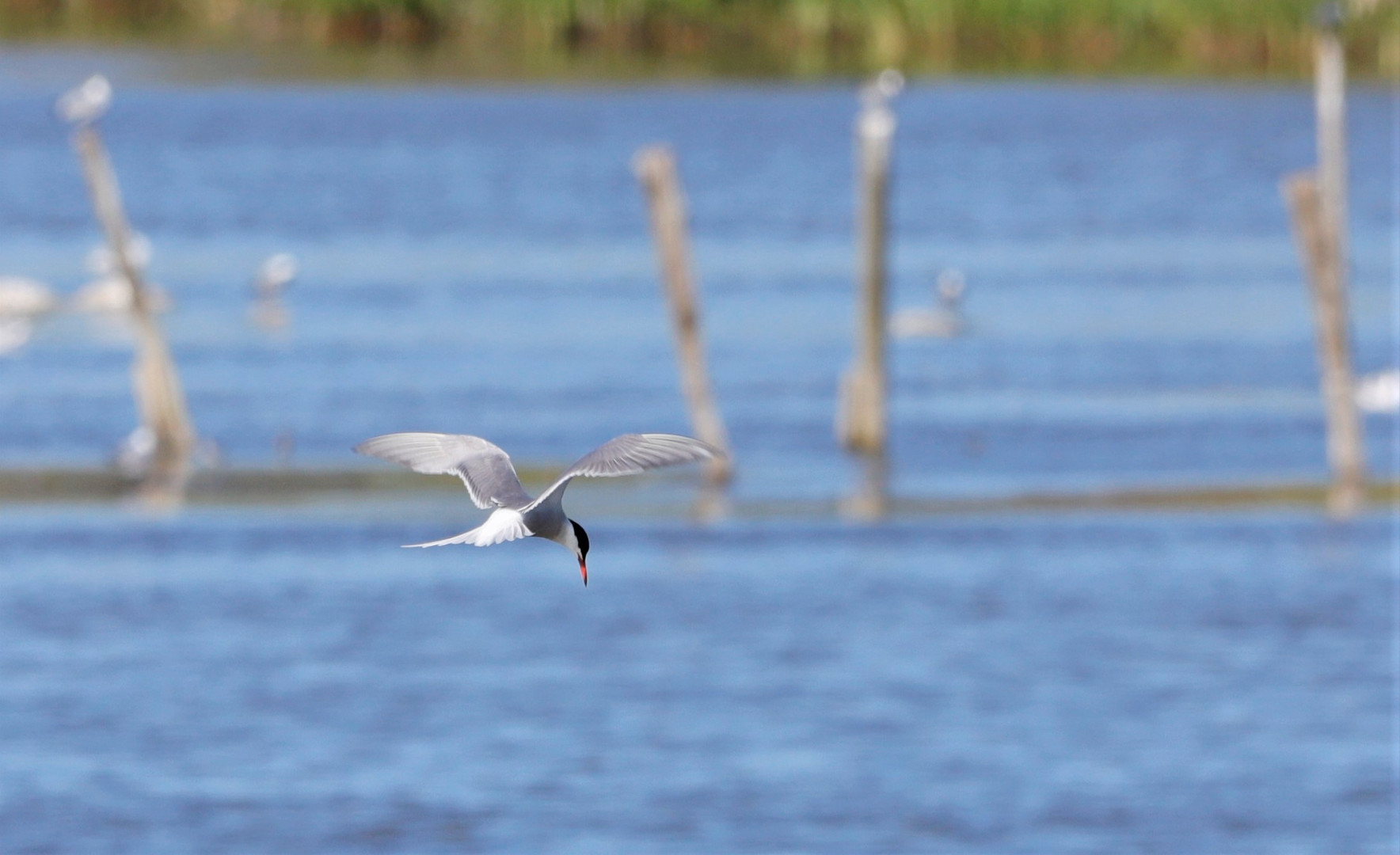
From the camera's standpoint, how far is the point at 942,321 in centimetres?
3506

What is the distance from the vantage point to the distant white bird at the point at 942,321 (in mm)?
34906

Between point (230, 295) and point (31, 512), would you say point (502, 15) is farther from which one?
point (31, 512)

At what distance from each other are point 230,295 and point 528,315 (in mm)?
5884

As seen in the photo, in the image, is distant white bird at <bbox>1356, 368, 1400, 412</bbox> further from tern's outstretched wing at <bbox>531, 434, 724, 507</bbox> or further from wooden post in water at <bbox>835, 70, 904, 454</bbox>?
tern's outstretched wing at <bbox>531, 434, 724, 507</bbox>

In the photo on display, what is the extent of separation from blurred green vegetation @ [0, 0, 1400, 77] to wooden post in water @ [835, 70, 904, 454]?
2091 inches

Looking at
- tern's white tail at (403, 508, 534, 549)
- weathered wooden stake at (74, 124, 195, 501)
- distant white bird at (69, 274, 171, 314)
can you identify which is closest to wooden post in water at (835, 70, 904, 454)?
weathered wooden stake at (74, 124, 195, 501)

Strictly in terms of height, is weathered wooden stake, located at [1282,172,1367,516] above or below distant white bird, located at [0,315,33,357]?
below

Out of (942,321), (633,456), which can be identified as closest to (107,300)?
(942,321)

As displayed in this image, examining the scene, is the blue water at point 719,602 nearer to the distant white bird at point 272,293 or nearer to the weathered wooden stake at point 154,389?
the distant white bird at point 272,293

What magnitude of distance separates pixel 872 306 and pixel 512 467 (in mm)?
19731

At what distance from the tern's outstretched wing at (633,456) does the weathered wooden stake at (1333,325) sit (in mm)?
17696

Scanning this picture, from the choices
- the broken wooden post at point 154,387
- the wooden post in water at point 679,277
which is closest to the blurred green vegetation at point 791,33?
the wooden post in water at point 679,277

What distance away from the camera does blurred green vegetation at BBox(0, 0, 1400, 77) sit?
81.1 metres

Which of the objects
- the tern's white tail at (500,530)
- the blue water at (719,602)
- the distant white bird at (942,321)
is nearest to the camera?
the tern's white tail at (500,530)
